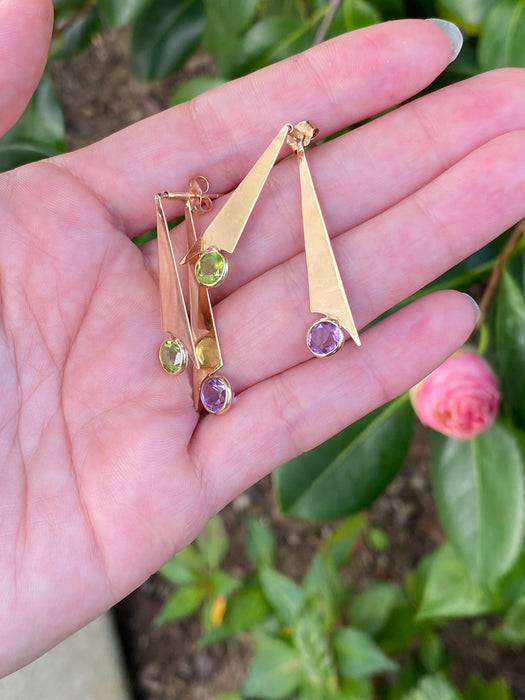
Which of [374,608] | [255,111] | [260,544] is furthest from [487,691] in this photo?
[255,111]

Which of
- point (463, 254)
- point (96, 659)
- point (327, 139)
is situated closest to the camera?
point (463, 254)

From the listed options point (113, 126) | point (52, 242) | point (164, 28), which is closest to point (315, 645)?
point (52, 242)

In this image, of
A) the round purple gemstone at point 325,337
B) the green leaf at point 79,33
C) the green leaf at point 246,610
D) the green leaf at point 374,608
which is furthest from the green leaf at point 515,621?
the green leaf at point 79,33

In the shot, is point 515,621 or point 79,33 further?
point 79,33

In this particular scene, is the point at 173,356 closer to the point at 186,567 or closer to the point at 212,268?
the point at 212,268

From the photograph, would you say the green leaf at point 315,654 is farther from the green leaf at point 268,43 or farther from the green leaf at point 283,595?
the green leaf at point 268,43

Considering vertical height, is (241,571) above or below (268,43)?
below

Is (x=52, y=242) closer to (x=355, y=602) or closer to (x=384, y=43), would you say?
(x=384, y=43)
